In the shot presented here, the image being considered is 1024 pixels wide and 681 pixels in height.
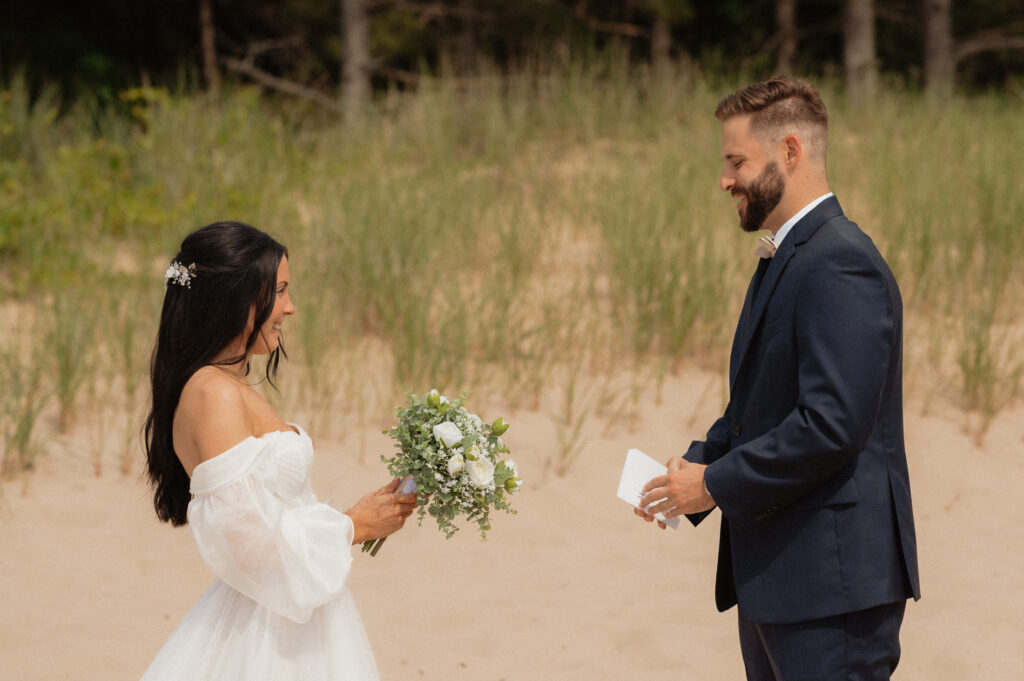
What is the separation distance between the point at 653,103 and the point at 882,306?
7.59 metres

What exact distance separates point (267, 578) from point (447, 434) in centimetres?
51

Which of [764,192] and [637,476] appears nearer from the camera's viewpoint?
[764,192]

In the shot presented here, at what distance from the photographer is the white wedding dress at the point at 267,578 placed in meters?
2.26

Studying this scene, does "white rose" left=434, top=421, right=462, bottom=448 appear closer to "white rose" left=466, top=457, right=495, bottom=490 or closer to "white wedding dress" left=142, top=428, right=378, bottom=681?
"white rose" left=466, top=457, right=495, bottom=490

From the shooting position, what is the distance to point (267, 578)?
229cm

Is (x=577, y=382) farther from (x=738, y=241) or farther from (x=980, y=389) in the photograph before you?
(x=980, y=389)

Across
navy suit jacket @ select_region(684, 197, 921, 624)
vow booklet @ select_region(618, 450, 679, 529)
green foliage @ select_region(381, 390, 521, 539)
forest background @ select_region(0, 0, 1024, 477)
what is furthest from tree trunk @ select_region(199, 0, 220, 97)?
navy suit jacket @ select_region(684, 197, 921, 624)

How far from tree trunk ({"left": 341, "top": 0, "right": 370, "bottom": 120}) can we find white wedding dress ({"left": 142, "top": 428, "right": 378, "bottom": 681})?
10.0m

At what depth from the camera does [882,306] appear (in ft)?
7.21

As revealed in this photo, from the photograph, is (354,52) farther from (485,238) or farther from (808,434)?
(808,434)

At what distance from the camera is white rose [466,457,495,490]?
242cm

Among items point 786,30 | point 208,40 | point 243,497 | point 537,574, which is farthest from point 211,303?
point 786,30

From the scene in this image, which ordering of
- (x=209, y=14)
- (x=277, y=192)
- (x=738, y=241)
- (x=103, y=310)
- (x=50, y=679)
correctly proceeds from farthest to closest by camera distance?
(x=209, y=14) → (x=277, y=192) → (x=738, y=241) → (x=103, y=310) → (x=50, y=679)

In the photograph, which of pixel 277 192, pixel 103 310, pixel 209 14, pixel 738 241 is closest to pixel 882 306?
pixel 738 241
